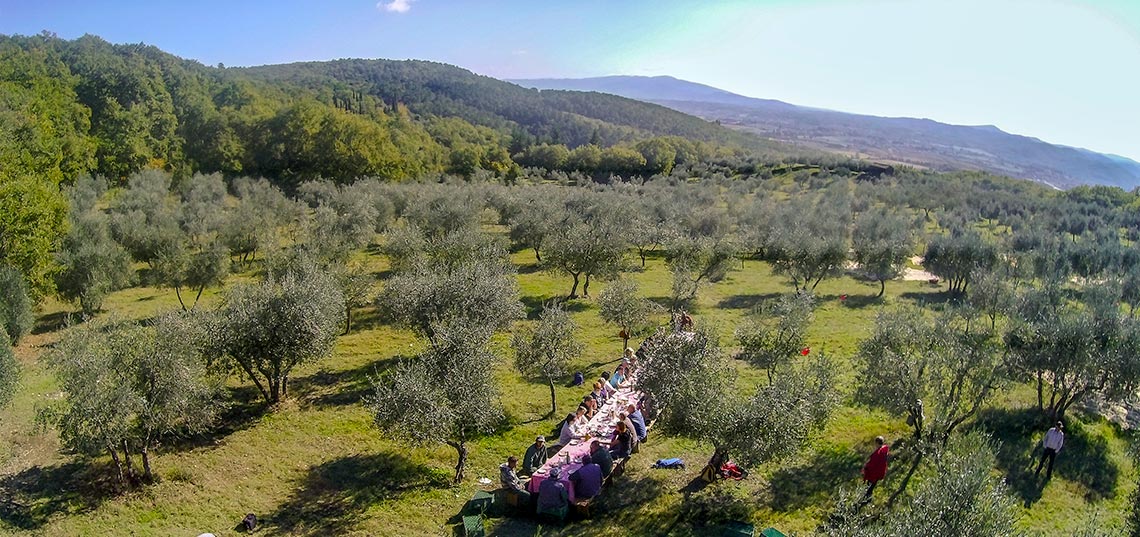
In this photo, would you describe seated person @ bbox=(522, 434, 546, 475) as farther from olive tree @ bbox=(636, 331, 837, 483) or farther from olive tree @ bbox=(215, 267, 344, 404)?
olive tree @ bbox=(215, 267, 344, 404)

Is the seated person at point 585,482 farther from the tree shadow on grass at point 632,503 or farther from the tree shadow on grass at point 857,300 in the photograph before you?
the tree shadow on grass at point 857,300

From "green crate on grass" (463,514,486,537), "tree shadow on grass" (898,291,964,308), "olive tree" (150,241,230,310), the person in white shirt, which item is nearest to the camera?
"green crate on grass" (463,514,486,537)

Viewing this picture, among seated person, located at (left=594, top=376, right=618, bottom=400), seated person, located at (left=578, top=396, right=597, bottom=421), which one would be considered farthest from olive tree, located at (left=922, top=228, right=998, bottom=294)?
seated person, located at (left=578, top=396, right=597, bottom=421)

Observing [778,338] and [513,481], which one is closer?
[513,481]

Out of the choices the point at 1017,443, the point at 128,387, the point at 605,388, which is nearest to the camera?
the point at 128,387

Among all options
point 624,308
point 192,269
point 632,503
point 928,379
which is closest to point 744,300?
point 624,308

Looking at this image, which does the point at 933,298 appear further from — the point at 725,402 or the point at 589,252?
the point at 725,402
